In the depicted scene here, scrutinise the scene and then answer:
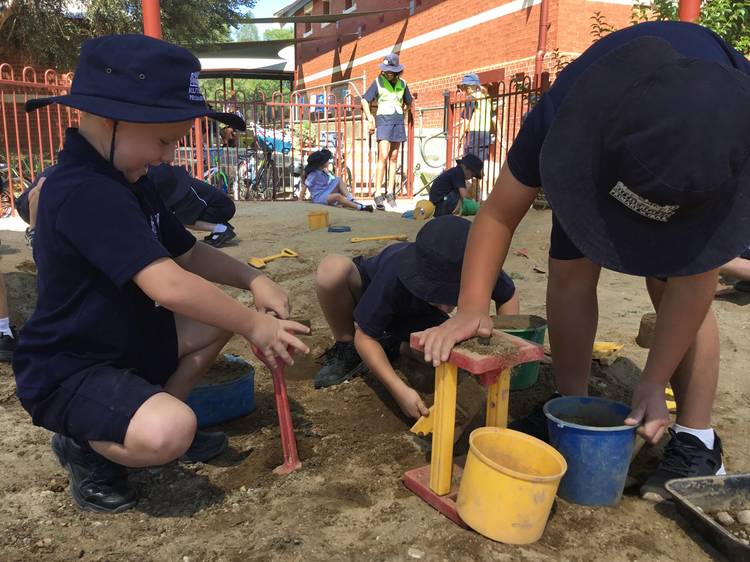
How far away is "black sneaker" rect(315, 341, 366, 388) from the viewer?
3.02m

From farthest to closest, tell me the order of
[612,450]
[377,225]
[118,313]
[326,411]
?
[377,225] < [326,411] < [118,313] < [612,450]

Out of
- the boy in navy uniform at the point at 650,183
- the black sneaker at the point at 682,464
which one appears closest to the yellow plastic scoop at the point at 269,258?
the boy in navy uniform at the point at 650,183

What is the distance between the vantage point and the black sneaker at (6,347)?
3.22 m

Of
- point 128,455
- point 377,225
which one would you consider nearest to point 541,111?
point 128,455

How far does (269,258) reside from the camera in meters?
5.23

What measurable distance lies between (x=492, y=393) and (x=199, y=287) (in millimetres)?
868

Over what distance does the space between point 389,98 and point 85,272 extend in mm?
7949

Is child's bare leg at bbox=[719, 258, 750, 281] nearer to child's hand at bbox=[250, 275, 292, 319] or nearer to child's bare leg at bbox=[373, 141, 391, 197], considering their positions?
child's hand at bbox=[250, 275, 292, 319]

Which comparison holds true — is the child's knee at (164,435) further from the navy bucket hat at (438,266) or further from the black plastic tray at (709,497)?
the black plastic tray at (709,497)

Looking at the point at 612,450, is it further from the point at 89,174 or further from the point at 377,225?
the point at 377,225

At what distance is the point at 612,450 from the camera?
175 cm

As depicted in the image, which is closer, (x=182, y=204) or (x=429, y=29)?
(x=182, y=204)

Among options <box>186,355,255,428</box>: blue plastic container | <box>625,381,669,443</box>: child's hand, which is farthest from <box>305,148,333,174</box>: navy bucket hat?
<box>625,381,669,443</box>: child's hand

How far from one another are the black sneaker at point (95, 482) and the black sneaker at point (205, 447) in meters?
0.28
